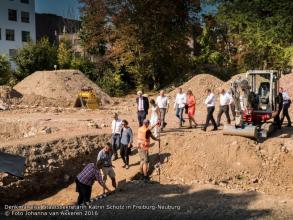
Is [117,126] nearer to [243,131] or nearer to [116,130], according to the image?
[116,130]

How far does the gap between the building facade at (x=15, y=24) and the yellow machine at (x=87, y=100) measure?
24.9 m

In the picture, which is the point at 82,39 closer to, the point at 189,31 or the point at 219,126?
the point at 189,31

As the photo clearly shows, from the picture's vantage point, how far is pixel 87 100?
30.2 metres

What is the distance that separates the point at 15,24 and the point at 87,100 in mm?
29601

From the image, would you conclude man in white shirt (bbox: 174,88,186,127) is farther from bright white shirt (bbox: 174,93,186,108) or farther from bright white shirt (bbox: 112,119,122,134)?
bright white shirt (bbox: 112,119,122,134)

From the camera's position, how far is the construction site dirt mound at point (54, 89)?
104 feet

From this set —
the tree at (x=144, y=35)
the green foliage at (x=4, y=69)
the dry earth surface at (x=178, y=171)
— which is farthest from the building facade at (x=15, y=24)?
the dry earth surface at (x=178, y=171)

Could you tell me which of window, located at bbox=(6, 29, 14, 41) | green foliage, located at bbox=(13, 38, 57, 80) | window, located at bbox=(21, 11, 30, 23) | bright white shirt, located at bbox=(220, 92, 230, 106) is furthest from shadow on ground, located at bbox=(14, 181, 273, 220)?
window, located at bbox=(21, 11, 30, 23)

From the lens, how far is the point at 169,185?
15.0 meters

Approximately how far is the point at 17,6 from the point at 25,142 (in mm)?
42172

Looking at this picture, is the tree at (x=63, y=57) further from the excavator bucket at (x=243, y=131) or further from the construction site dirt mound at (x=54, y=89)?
the excavator bucket at (x=243, y=131)

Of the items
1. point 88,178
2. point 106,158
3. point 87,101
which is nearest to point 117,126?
point 106,158

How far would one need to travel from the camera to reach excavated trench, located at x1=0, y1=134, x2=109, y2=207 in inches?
639

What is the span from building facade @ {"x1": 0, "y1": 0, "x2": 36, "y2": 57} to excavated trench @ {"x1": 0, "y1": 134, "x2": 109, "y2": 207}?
1473 inches
